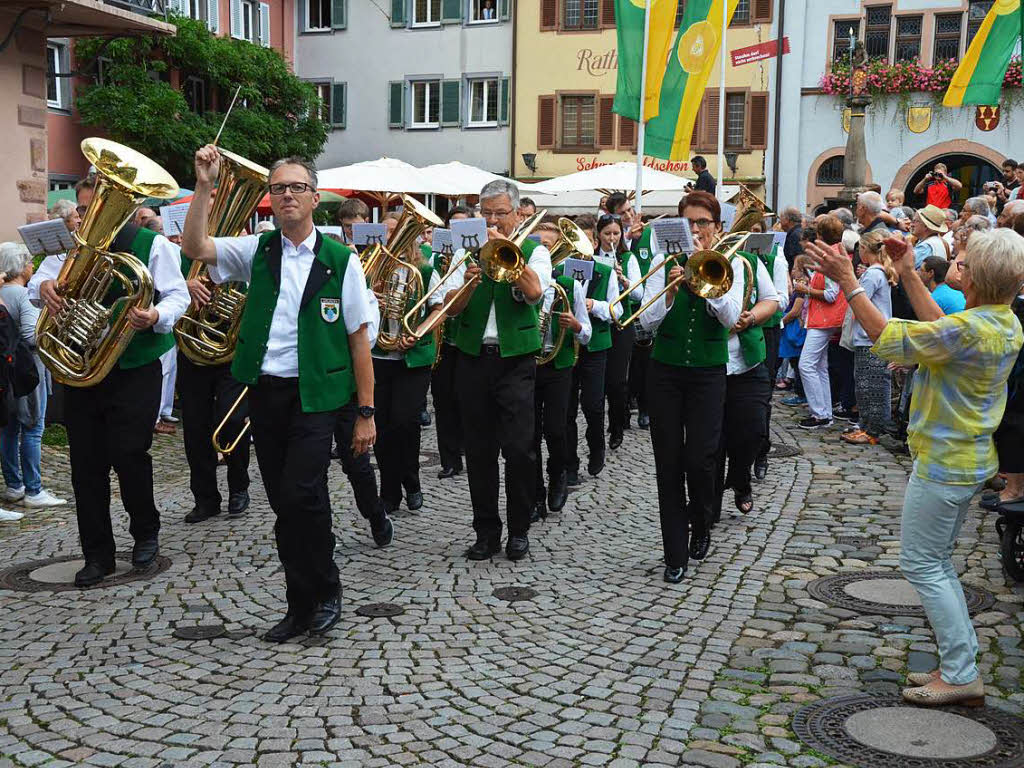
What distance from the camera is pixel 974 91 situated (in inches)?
650

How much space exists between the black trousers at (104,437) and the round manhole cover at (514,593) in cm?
201

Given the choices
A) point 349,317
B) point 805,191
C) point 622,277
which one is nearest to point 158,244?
point 349,317

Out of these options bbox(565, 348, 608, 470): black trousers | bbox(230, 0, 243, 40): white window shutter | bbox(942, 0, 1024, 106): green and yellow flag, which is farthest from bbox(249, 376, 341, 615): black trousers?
bbox(230, 0, 243, 40): white window shutter

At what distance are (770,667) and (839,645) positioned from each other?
46 cm

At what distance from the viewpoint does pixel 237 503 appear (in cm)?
844

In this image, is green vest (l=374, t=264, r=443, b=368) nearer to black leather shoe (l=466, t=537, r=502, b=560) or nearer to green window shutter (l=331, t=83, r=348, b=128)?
black leather shoe (l=466, t=537, r=502, b=560)

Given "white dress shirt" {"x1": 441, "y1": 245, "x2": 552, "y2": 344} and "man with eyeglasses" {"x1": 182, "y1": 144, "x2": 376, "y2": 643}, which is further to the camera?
"white dress shirt" {"x1": 441, "y1": 245, "x2": 552, "y2": 344}

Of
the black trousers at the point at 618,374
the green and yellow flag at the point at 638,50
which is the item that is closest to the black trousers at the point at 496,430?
the black trousers at the point at 618,374

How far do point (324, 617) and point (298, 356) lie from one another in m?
1.20

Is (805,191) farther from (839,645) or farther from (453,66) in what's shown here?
(839,645)

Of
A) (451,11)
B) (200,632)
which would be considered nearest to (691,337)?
(200,632)

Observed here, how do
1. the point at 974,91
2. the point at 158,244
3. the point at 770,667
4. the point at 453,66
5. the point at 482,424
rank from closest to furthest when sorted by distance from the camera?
1. the point at 770,667
2. the point at 158,244
3. the point at 482,424
4. the point at 974,91
5. the point at 453,66

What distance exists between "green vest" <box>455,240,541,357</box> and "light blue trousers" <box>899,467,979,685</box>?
277 centimetres

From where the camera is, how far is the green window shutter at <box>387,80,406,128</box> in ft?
119
